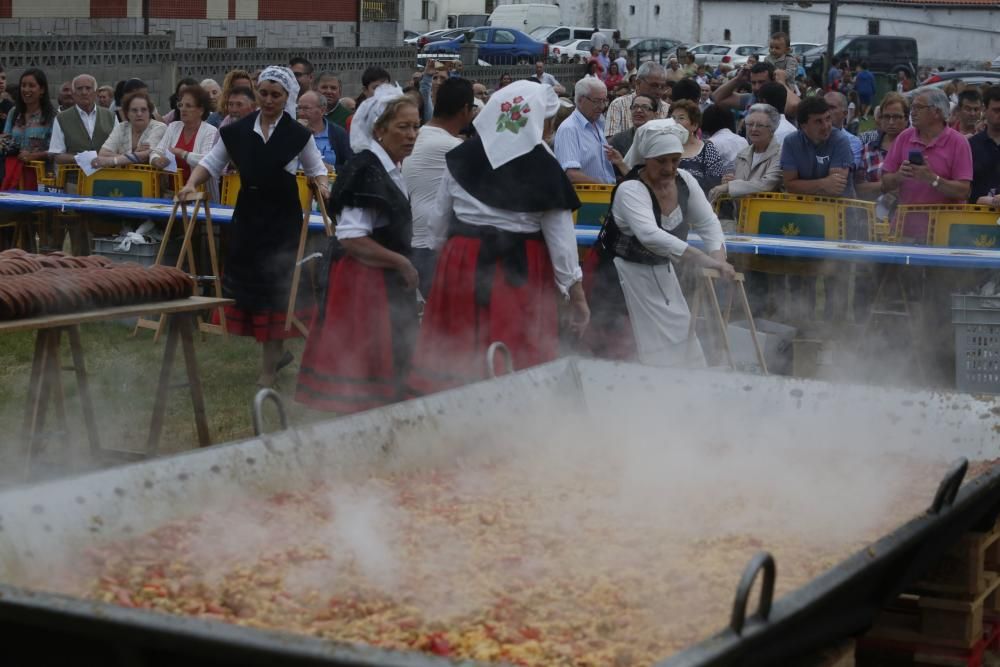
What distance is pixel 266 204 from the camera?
7.92 metres

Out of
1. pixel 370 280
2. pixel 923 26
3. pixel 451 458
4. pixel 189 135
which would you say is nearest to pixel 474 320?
pixel 370 280

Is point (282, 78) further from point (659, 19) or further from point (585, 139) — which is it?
point (659, 19)

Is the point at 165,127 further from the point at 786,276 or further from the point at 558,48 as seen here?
the point at 558,48

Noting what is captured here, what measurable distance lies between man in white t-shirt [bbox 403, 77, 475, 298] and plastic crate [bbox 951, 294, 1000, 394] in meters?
2.61

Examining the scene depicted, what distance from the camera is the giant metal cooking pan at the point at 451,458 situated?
8.29 feet

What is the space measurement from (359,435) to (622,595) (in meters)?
1.04

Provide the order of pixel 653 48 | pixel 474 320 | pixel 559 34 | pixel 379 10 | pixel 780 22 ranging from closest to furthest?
pixel 474 320 → pixel 379 10 → pixel 653 48 → pixel 559 34 → pixel 780 22

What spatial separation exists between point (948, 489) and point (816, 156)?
5.50m

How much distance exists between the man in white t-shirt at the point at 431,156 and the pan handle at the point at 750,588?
151 inches

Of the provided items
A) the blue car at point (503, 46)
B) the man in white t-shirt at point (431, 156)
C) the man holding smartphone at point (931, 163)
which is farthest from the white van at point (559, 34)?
the man in white t-shirt at point (431, 156)

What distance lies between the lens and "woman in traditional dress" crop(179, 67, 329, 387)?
7676 millimetres

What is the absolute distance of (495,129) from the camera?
5855 millimetres

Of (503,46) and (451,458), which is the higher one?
(503,46)

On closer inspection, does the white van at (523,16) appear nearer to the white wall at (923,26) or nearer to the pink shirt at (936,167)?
the white wall at (923,26)
